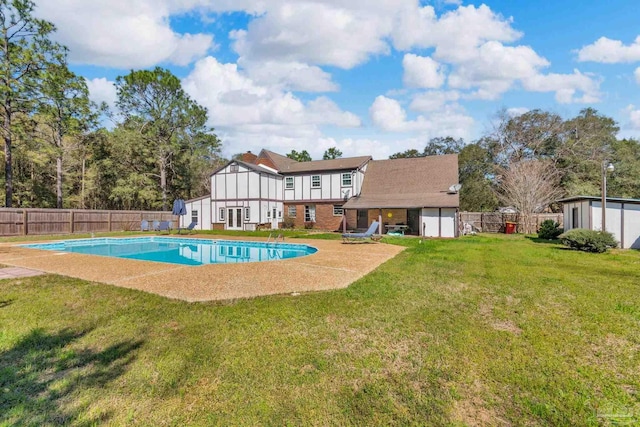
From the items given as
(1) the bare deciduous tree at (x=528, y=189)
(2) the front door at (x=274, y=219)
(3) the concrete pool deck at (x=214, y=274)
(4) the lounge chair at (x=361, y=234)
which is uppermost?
(1) the bare deciduous tree at (x=528, y=189)

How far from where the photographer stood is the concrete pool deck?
20.6ft

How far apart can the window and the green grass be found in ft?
62.8

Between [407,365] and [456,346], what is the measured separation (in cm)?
83

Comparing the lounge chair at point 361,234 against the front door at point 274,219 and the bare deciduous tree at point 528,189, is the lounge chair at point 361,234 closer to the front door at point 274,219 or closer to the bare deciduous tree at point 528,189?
the front door at point 274,219

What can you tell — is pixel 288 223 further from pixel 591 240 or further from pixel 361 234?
pixel 591 240

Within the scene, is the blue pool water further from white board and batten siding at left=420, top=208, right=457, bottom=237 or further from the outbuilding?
the outbuilding

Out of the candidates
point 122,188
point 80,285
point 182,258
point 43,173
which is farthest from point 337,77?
point 43,173

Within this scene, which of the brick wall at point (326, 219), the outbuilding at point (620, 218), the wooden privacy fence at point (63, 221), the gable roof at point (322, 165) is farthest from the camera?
the gable roof at point (322, 165)

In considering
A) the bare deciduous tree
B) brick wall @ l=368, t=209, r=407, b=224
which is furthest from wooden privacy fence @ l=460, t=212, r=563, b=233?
brick wall @ l=368, t=209, r=407, b=224

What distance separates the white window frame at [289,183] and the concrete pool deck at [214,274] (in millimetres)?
15938

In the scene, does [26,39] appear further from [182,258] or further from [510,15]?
[510,15]

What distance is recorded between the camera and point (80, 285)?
21.3 ft

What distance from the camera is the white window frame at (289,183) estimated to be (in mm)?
26031

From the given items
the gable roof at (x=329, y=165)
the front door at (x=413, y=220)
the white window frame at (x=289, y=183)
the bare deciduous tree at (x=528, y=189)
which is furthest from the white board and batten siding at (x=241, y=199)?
the bare deciduous tree at (x=528, y=189)
